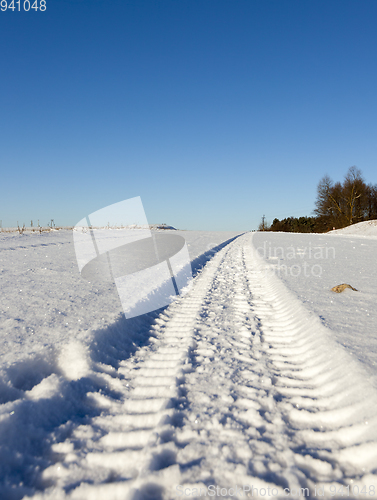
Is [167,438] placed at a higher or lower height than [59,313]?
lower

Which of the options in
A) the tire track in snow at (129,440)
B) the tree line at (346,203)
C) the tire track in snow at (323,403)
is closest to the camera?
the tire track in snow at (129,440)

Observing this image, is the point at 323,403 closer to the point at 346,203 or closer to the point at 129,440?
the point at 129,440

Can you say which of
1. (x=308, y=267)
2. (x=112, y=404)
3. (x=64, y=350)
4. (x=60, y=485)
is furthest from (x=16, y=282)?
(x=308, y=267)

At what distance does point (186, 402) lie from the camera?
1.96 m

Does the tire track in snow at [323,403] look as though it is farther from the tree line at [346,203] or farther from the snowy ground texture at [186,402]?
the tree line at [346,203]

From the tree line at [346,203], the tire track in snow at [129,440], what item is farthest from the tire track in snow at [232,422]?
the tree line at [346,203]

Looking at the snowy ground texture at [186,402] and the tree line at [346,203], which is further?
the tree line at [346,203]

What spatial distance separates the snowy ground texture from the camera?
138 cm

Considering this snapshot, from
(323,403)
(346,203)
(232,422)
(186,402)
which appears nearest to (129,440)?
(186,402)

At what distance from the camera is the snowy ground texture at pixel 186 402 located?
4.53 feet

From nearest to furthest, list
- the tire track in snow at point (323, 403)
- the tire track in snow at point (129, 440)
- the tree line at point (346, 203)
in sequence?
the tire track in snow at point (129, 440)
the tire track in snow at point (323, 403)
the tree line at point (346, 203)

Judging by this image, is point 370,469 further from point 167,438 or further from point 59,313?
point 59,313

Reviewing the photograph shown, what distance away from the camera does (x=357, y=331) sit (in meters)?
2.91

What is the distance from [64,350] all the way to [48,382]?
1.54 feet
